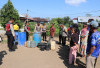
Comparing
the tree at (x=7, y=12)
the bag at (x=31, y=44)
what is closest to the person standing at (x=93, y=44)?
the bag at (x=31, y=44)

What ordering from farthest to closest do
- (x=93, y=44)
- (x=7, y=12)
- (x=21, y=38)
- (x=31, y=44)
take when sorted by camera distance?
(x=7, y=12), (x=21, y=38), (x=31, y=44), (x=93, y=44)

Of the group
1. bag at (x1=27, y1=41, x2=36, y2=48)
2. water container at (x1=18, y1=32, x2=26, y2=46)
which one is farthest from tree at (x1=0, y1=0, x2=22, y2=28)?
bag at (x1=27, y1=41, x2=36, y2=48)

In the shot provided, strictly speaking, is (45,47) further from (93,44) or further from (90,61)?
(93,44)

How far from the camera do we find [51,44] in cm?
675

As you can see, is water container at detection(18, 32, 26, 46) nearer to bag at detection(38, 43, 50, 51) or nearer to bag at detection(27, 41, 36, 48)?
bag at detection(27, 41, 36, 48)

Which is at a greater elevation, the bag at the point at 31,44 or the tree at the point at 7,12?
the tree at the point at 7,12

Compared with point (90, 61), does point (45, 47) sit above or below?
below

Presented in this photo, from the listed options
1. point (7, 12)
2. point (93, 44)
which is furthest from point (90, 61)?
point (7, 12)

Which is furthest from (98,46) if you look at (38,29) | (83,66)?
(38,29)

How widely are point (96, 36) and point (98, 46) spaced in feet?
0.91

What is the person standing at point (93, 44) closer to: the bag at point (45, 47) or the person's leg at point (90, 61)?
the person's leg at point (90, 61)

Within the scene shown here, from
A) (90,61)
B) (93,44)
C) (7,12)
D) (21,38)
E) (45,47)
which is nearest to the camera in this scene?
(93,44)

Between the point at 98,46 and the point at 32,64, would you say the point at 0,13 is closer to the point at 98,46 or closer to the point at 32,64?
the point at 32,64

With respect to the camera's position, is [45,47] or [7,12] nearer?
[45,47]
